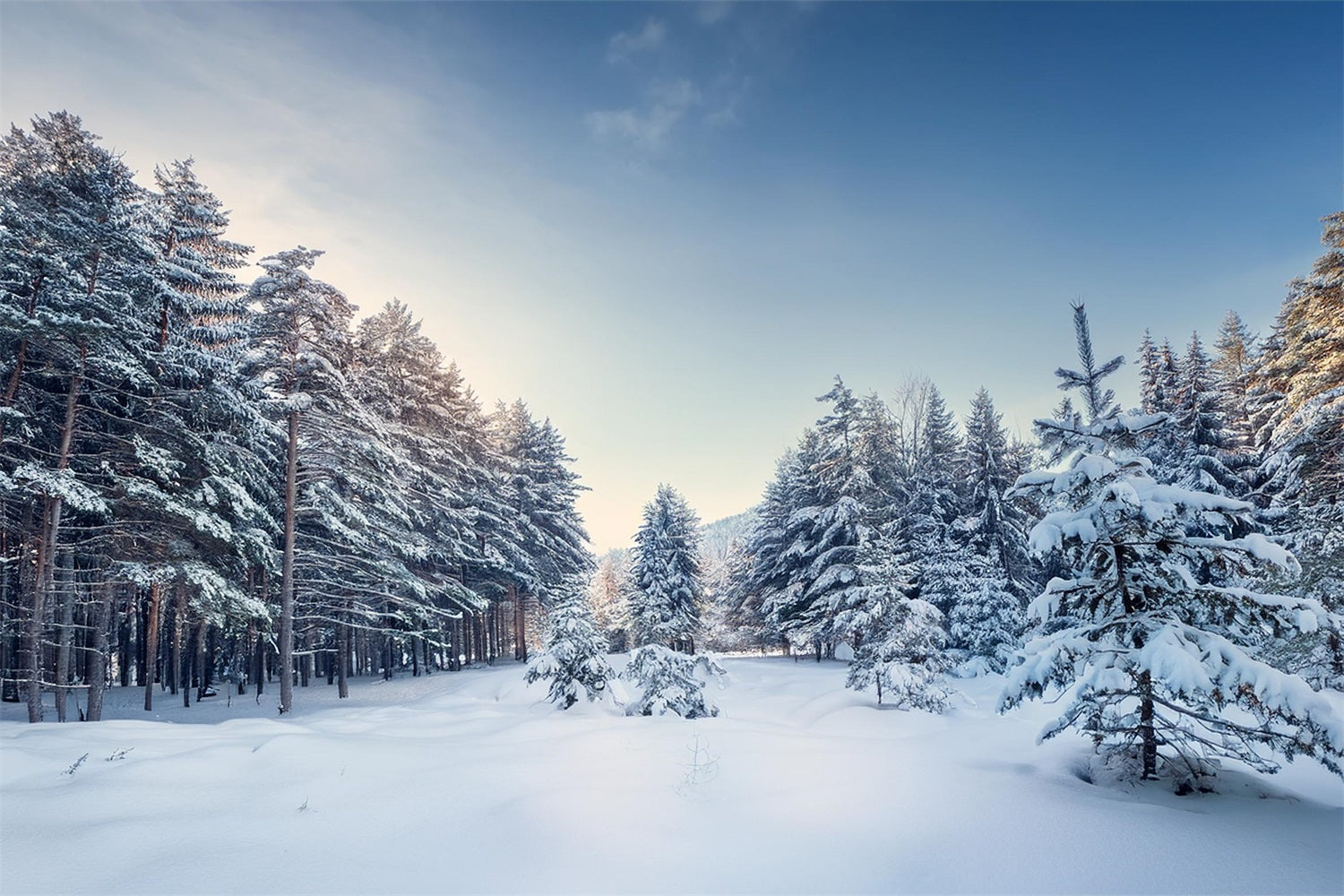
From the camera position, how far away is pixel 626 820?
551 centimetres

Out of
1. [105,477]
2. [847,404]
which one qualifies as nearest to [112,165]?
[105,477]

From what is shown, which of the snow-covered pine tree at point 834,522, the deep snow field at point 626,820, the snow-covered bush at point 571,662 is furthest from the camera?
the snow-covered pine tree at point 834,522

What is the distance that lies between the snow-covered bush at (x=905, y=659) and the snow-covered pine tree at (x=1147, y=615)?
8680 millimetres

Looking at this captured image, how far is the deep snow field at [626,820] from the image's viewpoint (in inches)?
173

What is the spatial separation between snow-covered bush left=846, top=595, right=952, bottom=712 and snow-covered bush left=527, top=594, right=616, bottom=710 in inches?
294

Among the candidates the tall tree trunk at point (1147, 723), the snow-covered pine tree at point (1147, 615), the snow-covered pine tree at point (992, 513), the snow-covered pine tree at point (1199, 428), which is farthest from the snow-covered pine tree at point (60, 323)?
the snow-covered pine tree at point (1199, 428)

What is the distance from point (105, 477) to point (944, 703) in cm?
2245

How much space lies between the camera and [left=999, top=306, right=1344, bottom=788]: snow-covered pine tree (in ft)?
15.9

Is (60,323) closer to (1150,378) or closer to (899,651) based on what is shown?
(899,651)

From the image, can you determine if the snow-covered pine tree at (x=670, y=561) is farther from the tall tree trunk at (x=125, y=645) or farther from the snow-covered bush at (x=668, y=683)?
the tall tree trunk at (x=125, y=645)

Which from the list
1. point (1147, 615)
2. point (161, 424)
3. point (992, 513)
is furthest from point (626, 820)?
point (992, 513)

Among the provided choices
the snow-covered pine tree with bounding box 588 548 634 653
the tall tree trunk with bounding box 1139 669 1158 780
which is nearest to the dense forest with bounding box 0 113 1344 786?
the tall tree trunk with bounding box 1139 669 1158 780

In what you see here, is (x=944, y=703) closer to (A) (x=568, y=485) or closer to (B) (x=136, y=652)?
(A) (x=568, y=485)

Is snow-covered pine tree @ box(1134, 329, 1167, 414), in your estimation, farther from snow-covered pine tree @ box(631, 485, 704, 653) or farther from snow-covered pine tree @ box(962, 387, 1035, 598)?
snow-covered pine tree @ box(631, 485, 704, 653)
